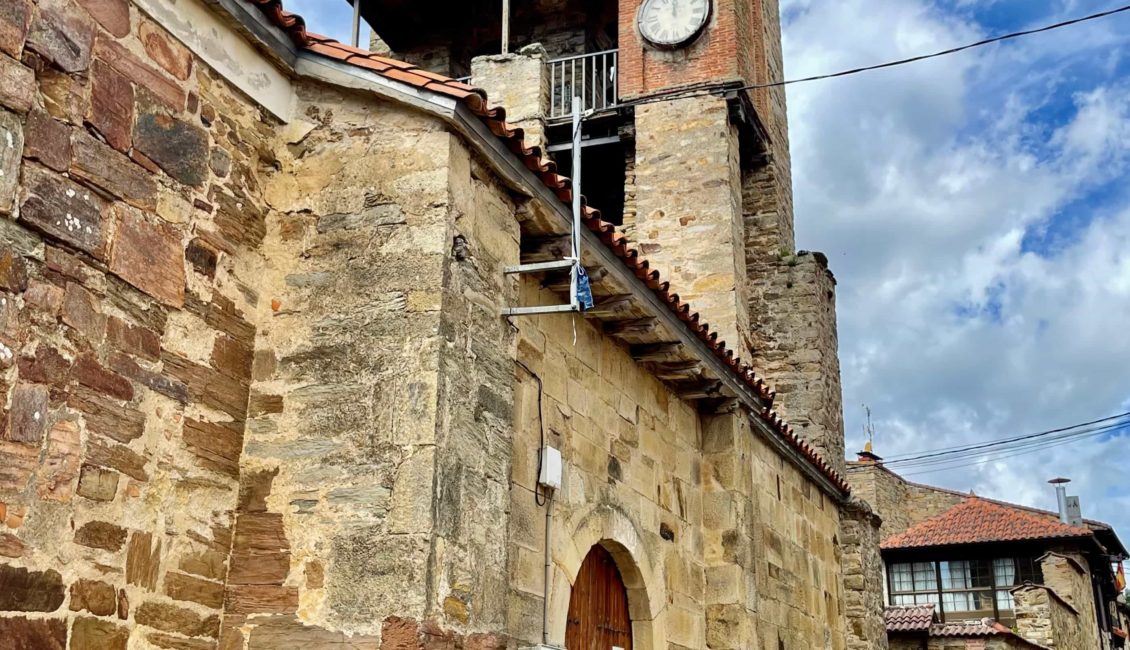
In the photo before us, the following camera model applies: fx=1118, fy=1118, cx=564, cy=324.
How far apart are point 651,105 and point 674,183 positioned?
45.5 inches

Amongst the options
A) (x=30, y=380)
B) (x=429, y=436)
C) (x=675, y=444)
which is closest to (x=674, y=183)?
(x=675, y=444)

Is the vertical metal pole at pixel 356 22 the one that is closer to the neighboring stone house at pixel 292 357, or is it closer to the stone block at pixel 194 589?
the neighboring stone house at pixel 292 357

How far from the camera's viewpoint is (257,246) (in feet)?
16.5

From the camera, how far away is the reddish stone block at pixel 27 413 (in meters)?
3.70

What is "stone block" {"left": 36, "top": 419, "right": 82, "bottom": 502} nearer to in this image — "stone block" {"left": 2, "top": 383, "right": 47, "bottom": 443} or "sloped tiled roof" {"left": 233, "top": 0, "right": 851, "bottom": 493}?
"stone block" {"left": 2, "top": 383, "right": 47, "bottom": 443}

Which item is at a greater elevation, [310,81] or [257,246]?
[310,81]

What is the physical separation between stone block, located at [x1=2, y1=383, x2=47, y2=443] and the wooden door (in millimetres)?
3139

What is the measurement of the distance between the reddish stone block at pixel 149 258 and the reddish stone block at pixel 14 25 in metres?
0.69

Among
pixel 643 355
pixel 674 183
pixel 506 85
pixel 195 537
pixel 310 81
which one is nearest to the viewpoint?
pixel 195 537

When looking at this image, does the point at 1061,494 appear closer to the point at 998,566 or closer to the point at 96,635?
the point at 998,566

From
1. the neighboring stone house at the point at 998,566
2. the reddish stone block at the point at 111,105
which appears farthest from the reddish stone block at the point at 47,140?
the neighboring stone house at the point at 998,566

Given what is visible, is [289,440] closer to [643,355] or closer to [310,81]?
[310,81]

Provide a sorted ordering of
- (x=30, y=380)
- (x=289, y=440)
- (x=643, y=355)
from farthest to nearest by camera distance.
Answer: (x=643, y=355) → (x=289, y=440) → (x=30, y=380)

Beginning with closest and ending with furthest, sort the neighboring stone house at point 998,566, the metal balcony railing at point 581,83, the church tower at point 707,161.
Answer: the church tower at point 707,161
the metal balcony railing at point 581,83
the neighboring stone house at point 998,566
